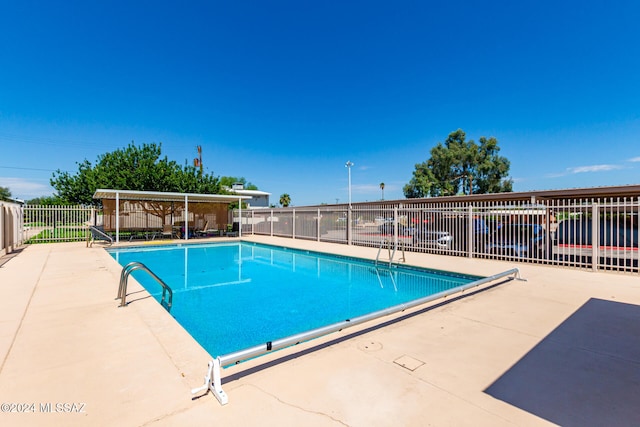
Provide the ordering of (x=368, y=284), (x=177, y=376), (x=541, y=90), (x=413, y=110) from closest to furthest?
(x=177, y=376)
(x=368, y=284)
(x=541, y=90)
(x=413, y=110)

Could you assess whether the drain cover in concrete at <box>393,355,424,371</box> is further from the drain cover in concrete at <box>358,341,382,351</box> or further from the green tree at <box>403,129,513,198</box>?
the green tree at <box>403,129,513,198</box>

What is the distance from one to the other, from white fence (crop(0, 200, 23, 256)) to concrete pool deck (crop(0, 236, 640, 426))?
7.22 metres

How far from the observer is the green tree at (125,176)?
1898 cm

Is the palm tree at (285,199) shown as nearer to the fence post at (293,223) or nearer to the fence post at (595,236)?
the fence post at (293,223)

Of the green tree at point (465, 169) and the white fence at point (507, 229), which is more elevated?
the green tree at point (465, 169)

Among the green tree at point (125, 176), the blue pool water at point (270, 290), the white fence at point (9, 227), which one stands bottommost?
the blue pool water at point (270, 290)

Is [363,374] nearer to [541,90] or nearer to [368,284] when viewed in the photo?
[368,284]

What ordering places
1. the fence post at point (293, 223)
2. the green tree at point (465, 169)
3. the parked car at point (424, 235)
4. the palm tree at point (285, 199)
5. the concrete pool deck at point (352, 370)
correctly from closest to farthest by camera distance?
the concrete pool deck at point (352, 370), the parked car at point (424, 235), the fence post at point (293, 223), the green tree at point (465, 169), the palm tree at point (285, 199)

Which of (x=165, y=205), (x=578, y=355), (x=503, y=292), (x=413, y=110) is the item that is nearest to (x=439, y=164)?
(x=413, y=110)

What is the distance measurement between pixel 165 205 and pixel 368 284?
622 inches

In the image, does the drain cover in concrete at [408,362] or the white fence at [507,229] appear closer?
the drain cover in concrete at [408,362]

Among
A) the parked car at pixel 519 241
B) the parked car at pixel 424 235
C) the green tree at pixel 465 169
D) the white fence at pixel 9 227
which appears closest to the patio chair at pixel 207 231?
the white fence at pixel 9 227

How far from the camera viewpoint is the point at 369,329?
3971 mm

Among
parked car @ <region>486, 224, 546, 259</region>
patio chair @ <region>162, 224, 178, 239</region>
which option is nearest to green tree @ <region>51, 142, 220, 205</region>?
patio chair @ <region>162, 224, 178, 239</region>
